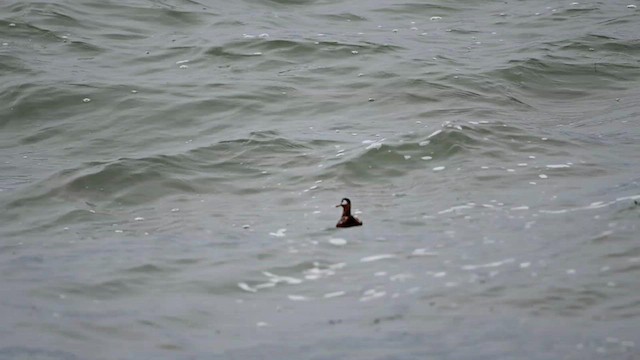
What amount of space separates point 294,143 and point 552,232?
11.6ft

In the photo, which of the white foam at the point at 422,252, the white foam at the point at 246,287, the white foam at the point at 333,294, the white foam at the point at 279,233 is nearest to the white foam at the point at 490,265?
the white foam at the point at 422,252

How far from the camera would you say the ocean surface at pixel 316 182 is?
21.1 ft

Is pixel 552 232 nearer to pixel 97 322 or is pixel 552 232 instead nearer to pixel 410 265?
pixel 410 265

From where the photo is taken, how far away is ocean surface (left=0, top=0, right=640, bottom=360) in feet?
21.1

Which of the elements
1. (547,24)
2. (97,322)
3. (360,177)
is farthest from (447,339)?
(547,24)

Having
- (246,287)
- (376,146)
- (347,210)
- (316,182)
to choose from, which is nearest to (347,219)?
(347,210)

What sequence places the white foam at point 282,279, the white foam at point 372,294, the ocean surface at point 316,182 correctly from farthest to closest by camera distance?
the white foam at point 282,279 → the white foam at point 372,294 → the ocean surface at point 316,182

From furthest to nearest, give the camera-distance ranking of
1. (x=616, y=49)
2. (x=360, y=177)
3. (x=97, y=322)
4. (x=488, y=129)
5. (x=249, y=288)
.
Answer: (x=616, y=49) < (x=488, y=129) < (x=360, y=177) < (x=249, y=288) < (x=97, y=322)

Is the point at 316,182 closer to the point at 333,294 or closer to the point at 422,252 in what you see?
the point at 422,252

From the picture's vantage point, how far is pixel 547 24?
634 inches

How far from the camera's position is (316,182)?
9.62m

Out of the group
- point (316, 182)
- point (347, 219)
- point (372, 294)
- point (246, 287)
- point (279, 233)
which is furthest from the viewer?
point (316, 182)

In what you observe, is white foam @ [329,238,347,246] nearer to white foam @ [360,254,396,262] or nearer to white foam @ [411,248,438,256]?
white foam @ [360,254,396,262]

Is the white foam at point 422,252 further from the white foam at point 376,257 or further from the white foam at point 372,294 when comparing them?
the white foam at point 372,294
